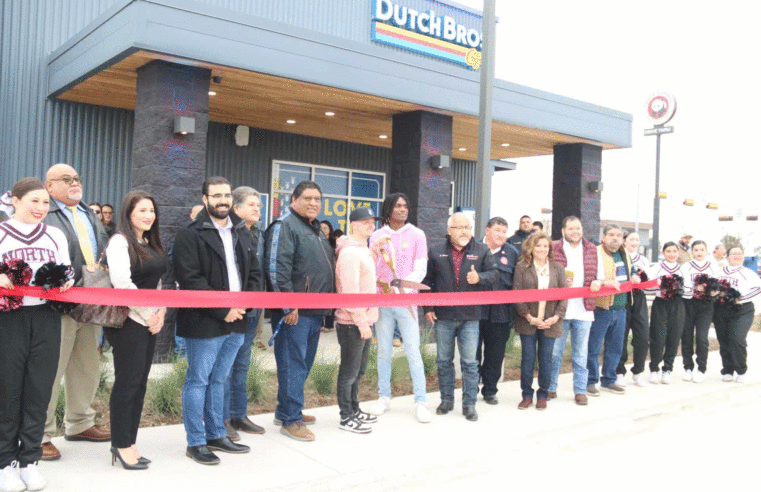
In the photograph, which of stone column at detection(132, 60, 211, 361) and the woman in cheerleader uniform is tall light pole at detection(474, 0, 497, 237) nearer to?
the woman in cheerleader uniform

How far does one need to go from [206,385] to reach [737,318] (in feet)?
24.0

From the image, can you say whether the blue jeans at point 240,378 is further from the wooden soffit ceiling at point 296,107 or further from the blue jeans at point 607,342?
the wooden soffit ceiling at point 296,107

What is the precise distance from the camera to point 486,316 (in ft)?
22.5

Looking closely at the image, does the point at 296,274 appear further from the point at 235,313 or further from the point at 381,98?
the point at 381,98

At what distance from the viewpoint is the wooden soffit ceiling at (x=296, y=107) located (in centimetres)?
985

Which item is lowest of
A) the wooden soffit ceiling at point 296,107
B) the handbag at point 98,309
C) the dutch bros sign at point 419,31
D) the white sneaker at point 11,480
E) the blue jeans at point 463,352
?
the white sneaker at point 11,480

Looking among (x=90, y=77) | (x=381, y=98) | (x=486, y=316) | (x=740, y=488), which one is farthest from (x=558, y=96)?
(x=740, y=488)

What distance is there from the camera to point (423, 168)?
38.9 ft

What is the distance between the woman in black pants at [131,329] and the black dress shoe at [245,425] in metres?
1.13

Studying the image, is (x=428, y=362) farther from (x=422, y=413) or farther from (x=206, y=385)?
(x=206, y=385)

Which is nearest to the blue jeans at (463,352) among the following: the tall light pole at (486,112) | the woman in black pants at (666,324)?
the tall light pole at (486,112)

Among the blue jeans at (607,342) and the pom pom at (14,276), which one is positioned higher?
the pom pom at (14,276)

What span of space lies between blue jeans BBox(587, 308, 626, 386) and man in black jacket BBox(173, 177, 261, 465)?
4.44 m

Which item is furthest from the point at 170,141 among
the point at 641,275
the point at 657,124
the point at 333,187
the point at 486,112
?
the point at 657,124
